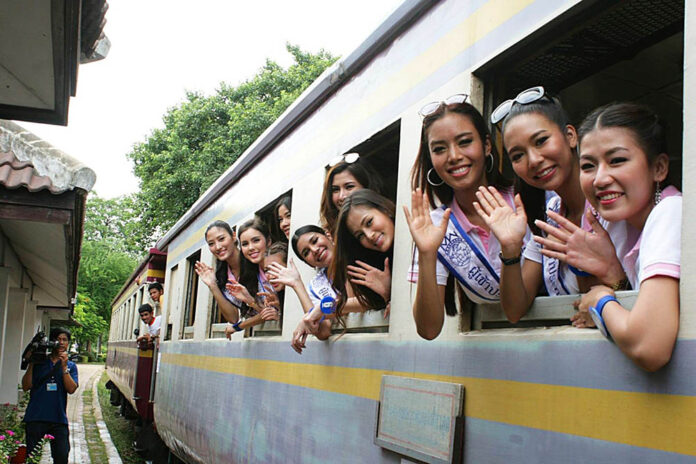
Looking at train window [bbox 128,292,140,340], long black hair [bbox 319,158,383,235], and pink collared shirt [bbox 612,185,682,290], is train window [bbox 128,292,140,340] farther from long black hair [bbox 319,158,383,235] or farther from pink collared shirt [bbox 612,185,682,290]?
pink collared shirt [bbox 612,185,682,290]

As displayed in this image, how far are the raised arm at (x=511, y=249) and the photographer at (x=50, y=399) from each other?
531 cm

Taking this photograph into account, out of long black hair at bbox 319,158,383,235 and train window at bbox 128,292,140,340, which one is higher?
long black hair at bbox 319,158,383,235

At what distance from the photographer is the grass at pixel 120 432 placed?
10133 mm

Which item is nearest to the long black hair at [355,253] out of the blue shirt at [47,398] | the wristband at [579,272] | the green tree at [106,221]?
the wristband at [579,272]

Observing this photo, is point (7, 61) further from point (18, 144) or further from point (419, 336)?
point (419, 336)

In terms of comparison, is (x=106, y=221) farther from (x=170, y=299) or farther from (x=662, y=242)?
(x=662, y=242)

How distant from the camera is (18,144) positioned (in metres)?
4.75

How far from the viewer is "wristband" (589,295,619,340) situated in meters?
1.87

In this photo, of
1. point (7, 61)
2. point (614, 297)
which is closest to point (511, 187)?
point (614, 297)

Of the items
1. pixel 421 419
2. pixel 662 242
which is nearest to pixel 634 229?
pixel 662 242

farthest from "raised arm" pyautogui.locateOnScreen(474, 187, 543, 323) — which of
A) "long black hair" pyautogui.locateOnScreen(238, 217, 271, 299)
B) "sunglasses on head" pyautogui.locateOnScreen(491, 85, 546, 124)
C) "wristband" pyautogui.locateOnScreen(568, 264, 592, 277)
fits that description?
"long black hair" pyautogui.locateOnScreen(238, 217, 271, 299)

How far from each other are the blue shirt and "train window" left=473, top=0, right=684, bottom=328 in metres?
5.00

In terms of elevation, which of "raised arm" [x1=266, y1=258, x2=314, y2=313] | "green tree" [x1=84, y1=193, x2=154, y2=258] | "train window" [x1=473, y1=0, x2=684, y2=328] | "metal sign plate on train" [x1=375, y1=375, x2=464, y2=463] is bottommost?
"metal sign plate on train" [x1=375, y1=375, x2=464, y2=463]

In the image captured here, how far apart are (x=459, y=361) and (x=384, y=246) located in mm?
823
